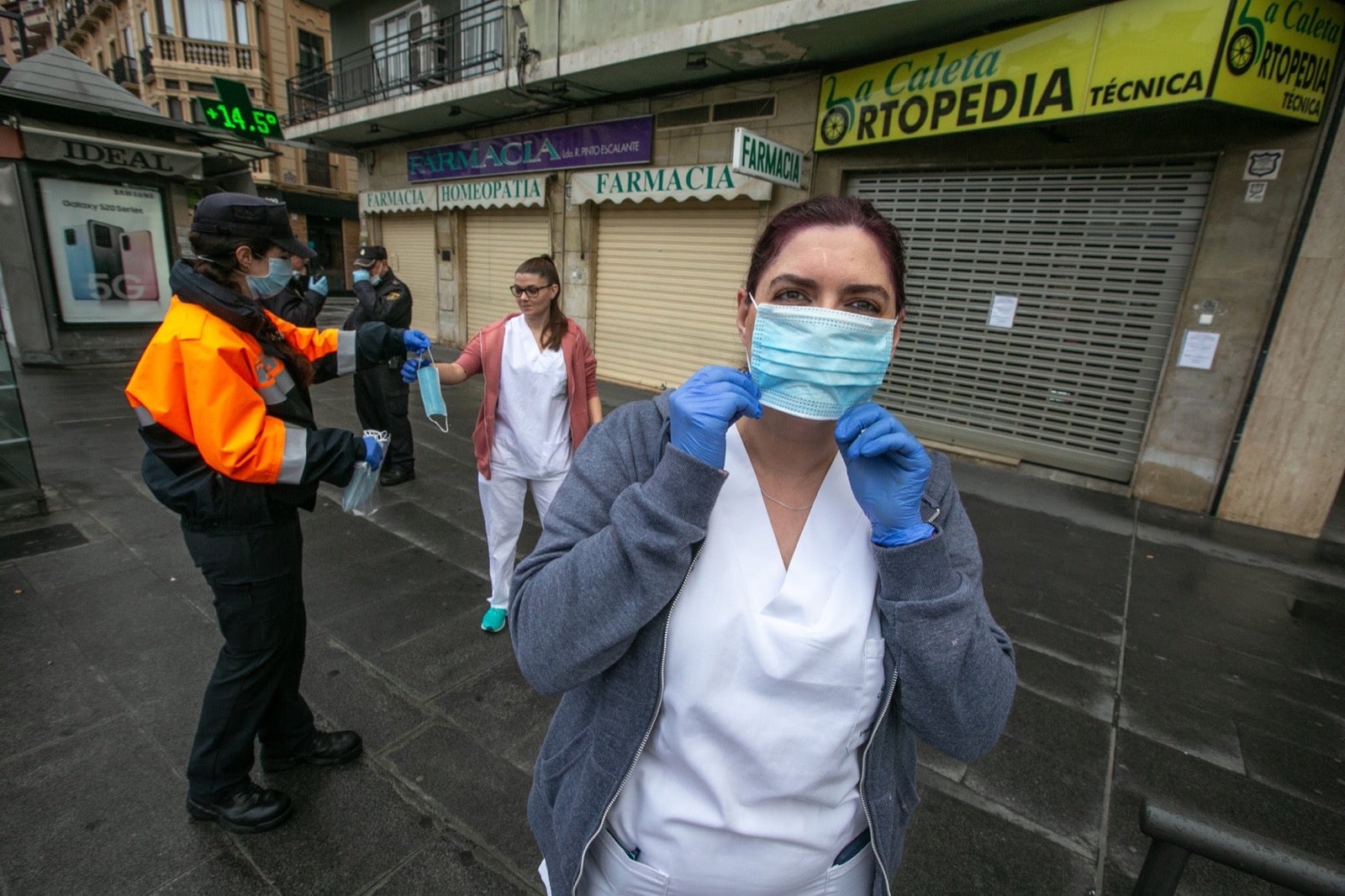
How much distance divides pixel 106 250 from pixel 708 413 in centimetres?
1323

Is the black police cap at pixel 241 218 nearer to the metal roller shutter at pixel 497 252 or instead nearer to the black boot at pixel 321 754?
the black boot at pixel 321 754

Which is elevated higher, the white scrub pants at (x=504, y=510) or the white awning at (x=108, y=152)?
the white awning at (x=108, y=152)

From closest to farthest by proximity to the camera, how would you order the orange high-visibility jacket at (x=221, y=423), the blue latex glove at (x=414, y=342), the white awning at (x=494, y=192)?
the orange high-visibility jacket at (x=221, y=423)
the blue latex glove at (x=414, y=342)
the white awning at (x=494, y=192)

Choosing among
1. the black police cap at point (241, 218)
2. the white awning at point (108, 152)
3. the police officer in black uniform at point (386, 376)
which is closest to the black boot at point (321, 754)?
the black police cap at point (241, 218)

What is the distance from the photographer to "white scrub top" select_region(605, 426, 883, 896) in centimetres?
111

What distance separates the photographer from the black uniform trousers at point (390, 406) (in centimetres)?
589

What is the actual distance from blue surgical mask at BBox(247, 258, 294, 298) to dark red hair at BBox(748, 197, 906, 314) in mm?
2014

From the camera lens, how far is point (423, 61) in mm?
13664

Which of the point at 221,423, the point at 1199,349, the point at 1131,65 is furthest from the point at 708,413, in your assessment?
the point at 1199,349

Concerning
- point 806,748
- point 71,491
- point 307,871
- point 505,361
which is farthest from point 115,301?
point 806,748

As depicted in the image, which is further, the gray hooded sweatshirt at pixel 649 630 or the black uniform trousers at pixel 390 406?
the black uniform trousers at pixel 390 406

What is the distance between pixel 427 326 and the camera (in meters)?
14.9

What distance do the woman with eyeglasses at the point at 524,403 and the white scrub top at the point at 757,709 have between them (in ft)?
7.57

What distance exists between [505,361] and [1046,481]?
6118 mm
